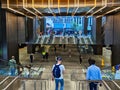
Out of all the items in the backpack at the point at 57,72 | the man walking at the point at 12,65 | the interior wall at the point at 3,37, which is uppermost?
the interior wall at the point at 3,37

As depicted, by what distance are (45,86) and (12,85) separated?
120cm

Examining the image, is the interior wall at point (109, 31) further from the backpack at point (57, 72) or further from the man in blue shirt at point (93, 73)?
the man in blue shirt at point (93, 73)

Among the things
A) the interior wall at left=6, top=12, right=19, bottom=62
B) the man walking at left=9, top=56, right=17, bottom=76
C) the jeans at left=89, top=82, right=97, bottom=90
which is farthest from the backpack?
the interior wall at left=6, top=12, right=19, bottom=62

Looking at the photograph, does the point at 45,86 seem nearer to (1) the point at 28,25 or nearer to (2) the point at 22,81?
(2) the point at 22,81

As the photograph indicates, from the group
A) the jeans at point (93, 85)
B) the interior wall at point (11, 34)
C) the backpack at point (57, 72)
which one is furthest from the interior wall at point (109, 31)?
the jeans at point (93, 85)

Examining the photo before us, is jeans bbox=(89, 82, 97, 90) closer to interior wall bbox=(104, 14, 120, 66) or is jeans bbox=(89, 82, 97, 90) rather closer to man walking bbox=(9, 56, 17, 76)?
man walking bbox=(9, 56, 17, 76)

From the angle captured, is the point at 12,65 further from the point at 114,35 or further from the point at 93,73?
the point at 114,35

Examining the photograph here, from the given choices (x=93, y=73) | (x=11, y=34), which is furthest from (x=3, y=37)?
(x=93, y=73)

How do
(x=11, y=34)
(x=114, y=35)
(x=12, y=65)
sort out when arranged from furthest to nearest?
(x=114, y=35), (x=11, y=34), (x=12, y=65)

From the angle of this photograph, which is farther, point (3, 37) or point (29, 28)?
point (29, 28)

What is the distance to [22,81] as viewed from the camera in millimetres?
9453

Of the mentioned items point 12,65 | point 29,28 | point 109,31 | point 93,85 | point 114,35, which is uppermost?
point 29,28

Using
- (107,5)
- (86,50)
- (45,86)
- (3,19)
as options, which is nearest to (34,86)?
(45,86)

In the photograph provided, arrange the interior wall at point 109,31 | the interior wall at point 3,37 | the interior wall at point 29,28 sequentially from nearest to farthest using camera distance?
the interior wall at point 3,37 → the interior wall at point 109,31 → the interior wall at point 29,28
